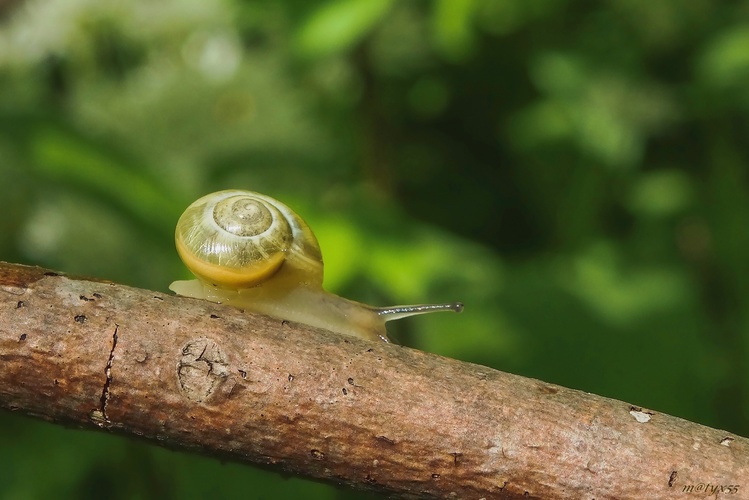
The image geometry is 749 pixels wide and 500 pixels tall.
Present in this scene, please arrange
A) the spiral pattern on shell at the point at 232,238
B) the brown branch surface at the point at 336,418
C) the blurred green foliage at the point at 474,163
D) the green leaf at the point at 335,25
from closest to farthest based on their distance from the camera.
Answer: the brown branch surface at the point at 336,418, the spiral pattern on shell at the point at 232,238, the green leaf at the point at 335,25, the blurred green foliage at the point at 474,163

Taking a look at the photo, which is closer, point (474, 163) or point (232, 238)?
point (232, 238)

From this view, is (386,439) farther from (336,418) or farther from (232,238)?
(232,238)

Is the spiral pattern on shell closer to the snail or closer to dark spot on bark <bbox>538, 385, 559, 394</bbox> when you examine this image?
the snail

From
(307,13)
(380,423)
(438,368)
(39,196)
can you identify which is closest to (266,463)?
(380,423)

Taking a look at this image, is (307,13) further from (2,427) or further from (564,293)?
(2,427)

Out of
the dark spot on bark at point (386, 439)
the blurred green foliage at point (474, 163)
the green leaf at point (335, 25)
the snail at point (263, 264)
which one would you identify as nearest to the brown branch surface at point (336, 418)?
the dark spot on bark at point (386, 439)

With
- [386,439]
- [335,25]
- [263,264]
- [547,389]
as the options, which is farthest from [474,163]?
[386,439]

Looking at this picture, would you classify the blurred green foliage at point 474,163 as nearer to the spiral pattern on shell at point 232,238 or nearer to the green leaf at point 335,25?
the green leaf at point 335,25
